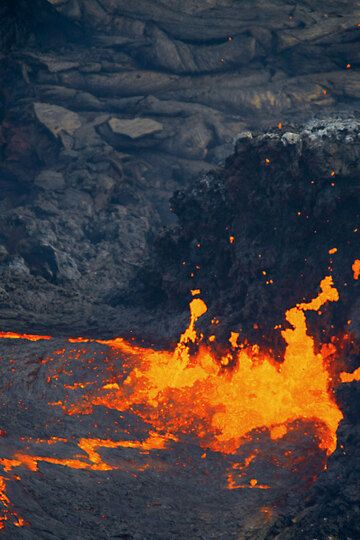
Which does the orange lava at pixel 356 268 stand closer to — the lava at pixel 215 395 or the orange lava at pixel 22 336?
the lava at pixel 215 395

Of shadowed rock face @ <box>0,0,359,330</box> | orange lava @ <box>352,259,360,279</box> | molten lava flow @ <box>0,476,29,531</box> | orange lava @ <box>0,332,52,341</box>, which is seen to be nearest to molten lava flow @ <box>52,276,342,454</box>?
orange lava @ <box>352,259,360,279</box>

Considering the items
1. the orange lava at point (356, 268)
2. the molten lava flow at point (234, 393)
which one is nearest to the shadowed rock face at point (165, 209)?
the orange lava at point (356, 268)

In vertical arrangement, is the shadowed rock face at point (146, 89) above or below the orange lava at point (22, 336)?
above

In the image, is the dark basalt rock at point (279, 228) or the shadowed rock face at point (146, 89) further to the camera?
the shadowed rock face at point (146, 89)

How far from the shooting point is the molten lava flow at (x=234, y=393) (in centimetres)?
920

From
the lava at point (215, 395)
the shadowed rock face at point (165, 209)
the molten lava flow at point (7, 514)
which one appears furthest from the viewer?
the lava at point (215, 395)

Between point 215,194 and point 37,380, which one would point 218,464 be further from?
point 215,194

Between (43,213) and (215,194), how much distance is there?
32.5 feet

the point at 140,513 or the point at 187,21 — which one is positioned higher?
the point at 187,21

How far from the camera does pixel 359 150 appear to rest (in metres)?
10.2

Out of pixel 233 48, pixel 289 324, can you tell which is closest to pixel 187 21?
pixel 233 48

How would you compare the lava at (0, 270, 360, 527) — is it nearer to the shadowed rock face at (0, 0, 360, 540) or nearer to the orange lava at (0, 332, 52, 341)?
the shadowed rock face at (0, 0, 360, 540)

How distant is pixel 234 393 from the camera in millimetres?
10156

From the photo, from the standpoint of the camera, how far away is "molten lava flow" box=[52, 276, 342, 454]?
9.20m
